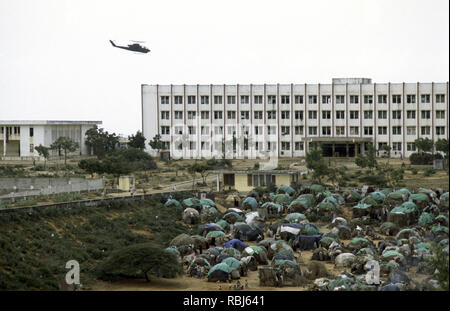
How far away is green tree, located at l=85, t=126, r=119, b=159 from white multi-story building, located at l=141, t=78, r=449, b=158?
12.0 ft

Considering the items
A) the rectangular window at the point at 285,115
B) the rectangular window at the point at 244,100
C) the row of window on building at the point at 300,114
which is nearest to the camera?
the row of window on building at the point at 300,114

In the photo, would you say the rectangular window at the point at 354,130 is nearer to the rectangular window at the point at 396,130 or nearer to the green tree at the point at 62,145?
the rectangular window at the point at 396,130

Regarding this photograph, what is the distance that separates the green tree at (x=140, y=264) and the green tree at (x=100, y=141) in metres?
43.2

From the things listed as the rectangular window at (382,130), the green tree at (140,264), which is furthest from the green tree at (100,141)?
the green tree at (140,264)

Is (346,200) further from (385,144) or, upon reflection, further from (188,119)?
(188,119)

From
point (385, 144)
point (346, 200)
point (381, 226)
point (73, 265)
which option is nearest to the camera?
point (73, 265)

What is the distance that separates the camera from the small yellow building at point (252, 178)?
1825 inches

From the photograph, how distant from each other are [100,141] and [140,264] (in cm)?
4496

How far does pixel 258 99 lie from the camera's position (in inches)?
2729

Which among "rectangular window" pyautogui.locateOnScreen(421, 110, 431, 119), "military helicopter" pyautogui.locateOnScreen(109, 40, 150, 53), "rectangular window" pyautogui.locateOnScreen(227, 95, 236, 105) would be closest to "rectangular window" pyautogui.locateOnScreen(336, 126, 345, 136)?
"rectangular window" pyautogui.locateOnScreen(421, 110, 431, 119)

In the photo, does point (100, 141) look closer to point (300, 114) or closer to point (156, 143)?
point (156, 143)

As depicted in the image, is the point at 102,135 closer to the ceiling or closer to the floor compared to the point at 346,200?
closer to the ceiling

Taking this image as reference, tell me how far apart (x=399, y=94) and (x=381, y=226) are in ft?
121
